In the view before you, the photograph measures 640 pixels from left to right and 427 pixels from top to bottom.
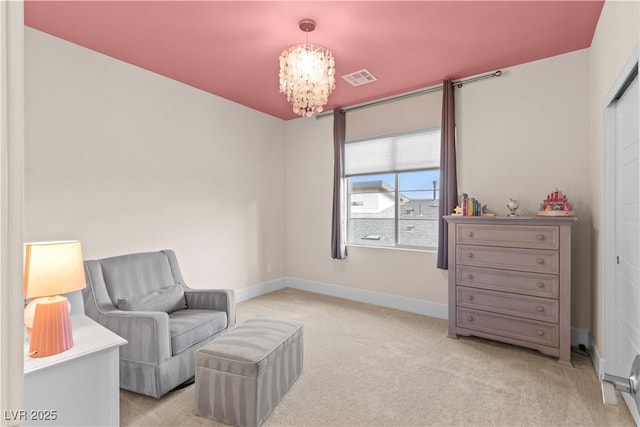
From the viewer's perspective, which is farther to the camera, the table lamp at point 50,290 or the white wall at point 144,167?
the white wall at point 144,167

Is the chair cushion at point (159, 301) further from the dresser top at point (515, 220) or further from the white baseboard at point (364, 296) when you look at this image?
the dresser top at point (515, 220)

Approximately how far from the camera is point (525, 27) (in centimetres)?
257

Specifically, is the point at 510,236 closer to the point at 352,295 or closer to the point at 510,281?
the point at 510,281

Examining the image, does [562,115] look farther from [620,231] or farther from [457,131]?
[620,231]

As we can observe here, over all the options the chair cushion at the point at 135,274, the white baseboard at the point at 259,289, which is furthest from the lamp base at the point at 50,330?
the white baseboard at the point at 259,289

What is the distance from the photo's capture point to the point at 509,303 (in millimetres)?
2902

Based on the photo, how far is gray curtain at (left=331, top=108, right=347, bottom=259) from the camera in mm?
4480

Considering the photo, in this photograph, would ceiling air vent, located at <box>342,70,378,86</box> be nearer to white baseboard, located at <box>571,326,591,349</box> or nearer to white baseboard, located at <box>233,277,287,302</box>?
white baseboard, located at <box>233,277,287,302</box>

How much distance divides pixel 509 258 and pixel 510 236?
0.20m

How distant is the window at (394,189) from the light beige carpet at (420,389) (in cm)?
132

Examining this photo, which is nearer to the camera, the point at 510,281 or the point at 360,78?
Result: the point at 510,281

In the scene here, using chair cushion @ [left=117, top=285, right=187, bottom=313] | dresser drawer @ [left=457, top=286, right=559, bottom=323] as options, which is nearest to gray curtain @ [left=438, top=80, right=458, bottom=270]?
dresser drawer @ [left=457, top=286, right=559, bottom=323]

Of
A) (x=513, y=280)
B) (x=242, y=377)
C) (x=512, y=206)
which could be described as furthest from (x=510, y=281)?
(x=242, y=377)

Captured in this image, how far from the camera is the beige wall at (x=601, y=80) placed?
1844mm
